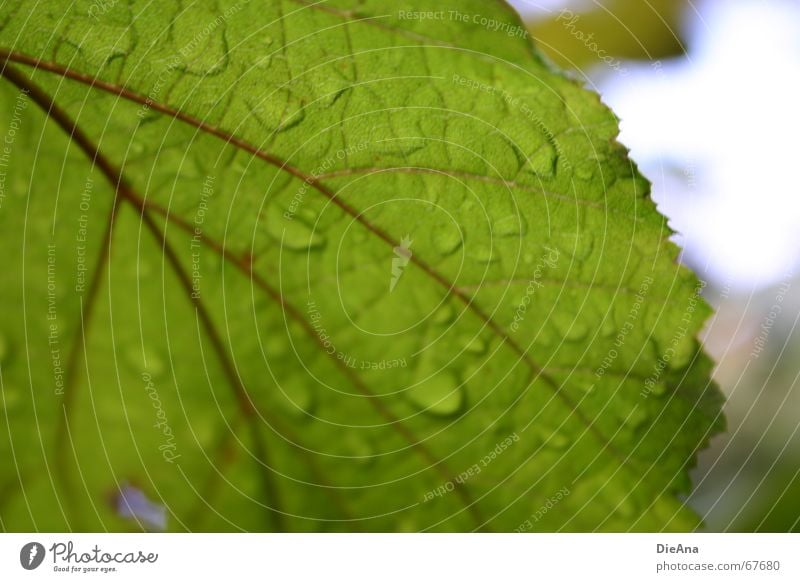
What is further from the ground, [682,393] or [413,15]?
[413,15]

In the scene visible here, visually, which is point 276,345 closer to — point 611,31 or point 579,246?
point 579,246

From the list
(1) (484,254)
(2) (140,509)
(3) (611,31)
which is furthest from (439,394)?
(3) (611,31)

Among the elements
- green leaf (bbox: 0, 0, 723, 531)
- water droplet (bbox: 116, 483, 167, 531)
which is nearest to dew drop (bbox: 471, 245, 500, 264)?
green leaf (bbox: 0, 0, 723, 531)

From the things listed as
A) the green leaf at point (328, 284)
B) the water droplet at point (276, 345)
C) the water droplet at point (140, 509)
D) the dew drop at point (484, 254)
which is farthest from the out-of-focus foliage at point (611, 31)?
the water droplet at point (140, 509)

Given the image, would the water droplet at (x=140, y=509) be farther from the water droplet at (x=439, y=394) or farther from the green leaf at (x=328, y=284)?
the water droplet at (x=439, y=394)
